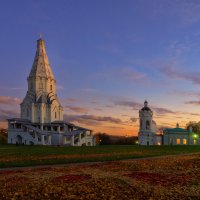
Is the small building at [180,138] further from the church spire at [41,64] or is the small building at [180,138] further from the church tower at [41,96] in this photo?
the church spire at [41,64]

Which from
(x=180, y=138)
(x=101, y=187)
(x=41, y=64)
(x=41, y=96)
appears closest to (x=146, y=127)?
(x=180, y=138)

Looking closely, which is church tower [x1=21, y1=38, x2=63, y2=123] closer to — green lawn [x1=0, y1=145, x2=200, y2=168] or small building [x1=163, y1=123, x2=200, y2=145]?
small building [x1=163, y1=123, x2=200, y2=145]

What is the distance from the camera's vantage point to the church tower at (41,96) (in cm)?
10106

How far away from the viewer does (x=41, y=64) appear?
106688mm

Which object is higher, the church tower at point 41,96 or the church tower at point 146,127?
the church tower at point 41,96

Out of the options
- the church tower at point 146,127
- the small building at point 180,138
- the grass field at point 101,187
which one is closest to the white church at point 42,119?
the church tower at point 146,127

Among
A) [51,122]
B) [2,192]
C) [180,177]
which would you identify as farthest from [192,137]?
[2,192]

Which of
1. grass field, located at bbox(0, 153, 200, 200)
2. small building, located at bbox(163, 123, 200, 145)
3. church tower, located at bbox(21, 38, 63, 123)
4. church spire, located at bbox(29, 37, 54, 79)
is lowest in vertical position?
small building, located at bbox(163, 123, 200, 145)

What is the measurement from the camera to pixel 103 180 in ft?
49.7

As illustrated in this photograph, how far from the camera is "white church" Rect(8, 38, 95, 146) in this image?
88.8m

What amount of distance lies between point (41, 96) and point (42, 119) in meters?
8.20

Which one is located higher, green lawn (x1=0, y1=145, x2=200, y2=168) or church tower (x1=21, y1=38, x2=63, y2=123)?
church tower (x1=21, y1=38, x2=63, y2=123)

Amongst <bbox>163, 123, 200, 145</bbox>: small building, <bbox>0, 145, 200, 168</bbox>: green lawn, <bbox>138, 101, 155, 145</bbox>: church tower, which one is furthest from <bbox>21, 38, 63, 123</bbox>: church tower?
<bbox>0, 145, 200, 168</bbox>: green lawn

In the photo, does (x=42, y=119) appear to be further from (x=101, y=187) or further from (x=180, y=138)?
(x=101, y=187)
